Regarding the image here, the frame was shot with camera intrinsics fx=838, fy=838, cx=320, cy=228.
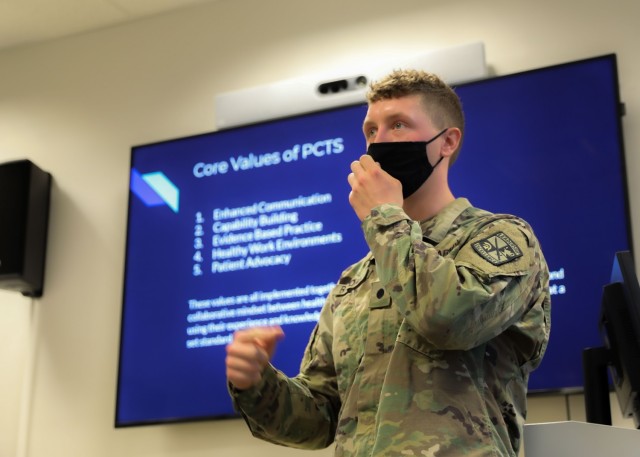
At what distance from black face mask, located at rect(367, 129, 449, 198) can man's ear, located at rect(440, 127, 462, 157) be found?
0.06 m

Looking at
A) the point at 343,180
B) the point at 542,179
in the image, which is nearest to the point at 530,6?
the point at 542,179

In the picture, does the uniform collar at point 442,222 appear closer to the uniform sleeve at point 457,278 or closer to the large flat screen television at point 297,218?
the uniform sleeve at point 457,278

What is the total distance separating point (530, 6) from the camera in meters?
3.10

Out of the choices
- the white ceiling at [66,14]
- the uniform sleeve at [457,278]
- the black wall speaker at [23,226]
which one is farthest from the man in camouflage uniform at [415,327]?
the white ceiling at [66,14]

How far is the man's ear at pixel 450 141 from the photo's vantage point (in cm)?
174

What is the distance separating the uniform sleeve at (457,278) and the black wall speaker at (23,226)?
246cm

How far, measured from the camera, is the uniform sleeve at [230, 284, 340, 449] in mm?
1636

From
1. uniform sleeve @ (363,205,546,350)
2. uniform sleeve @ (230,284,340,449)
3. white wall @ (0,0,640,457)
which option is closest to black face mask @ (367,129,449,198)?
uniform sleeve @ (363,205,546,350)

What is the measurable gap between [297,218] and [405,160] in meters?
1.52

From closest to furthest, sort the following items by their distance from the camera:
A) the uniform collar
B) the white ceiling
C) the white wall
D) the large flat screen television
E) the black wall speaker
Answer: the uniform collar, the large flat screen television, the white wall, the black wall speaker, the white ceiling

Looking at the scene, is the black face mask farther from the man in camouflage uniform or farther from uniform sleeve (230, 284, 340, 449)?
uniform sleeve (230, 284, 340, 449)

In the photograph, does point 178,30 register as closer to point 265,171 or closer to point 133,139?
point 133,139

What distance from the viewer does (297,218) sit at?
317 cm

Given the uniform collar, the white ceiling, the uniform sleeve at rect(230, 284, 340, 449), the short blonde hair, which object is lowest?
the uniform sleeve at rect(230, 284, 340, 449)
